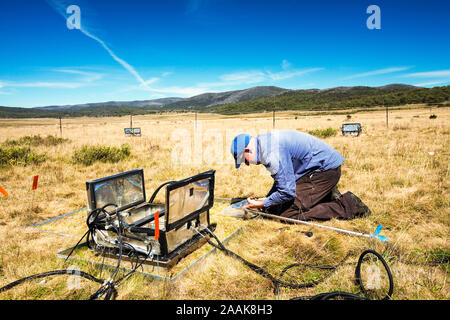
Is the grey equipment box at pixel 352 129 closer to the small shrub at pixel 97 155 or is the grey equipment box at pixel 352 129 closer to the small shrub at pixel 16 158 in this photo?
the small shrub at pixel 97 155

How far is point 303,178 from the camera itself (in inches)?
175

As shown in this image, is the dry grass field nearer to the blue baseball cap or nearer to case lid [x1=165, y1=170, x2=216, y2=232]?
case lid [x1=165, y1=170, x2=216, y2=232]

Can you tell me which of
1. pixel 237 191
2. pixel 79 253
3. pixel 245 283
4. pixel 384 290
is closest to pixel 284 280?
pixel 245 283

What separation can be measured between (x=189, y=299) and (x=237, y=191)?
13.0 ft

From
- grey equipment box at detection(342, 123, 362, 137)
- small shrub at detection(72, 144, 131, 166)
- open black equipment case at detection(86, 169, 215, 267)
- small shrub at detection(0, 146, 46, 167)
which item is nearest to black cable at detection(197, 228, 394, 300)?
open black equipment case at detection(86, 169, 215, 267)

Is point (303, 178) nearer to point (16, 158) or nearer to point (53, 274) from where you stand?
point (53, 274)

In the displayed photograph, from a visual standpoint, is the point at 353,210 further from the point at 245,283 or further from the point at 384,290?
the point at 245,283

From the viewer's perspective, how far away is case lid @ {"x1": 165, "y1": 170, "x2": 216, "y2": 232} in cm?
293

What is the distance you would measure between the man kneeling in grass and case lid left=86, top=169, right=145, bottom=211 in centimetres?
166

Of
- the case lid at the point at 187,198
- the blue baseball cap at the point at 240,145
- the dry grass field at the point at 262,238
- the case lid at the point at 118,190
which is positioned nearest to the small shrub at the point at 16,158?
the dry grass field at the point at 262,238

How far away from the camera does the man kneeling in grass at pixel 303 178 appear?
153 inches

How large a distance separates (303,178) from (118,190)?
289 cm

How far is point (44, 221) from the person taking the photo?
498cm

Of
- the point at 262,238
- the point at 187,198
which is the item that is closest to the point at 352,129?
the point at 262,238
